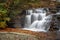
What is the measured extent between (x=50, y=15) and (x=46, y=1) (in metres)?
4.38

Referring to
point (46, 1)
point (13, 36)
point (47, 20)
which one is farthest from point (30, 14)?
point (13, 36)

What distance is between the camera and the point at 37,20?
1389 centimetres

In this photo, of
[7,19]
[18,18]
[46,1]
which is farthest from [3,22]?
[46,1]

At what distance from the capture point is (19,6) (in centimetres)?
1421

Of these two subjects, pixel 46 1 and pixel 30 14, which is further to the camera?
pixel 46 1

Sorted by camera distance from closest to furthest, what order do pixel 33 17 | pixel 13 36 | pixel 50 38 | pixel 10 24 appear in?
pixel 13 36, pixel 50 38, pixel 10 24, pixel 33 17

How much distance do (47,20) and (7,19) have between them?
291 centimetres

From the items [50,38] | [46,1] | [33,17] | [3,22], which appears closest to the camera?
[50,38]

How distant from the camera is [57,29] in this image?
12.5 meters

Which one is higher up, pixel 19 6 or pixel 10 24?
pixel 19 6

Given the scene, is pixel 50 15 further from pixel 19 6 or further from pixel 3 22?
pixel 3 22

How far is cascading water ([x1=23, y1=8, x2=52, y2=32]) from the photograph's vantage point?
13.2 metres

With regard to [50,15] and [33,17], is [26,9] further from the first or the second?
[50,15]

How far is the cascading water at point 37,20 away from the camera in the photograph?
1316cm
